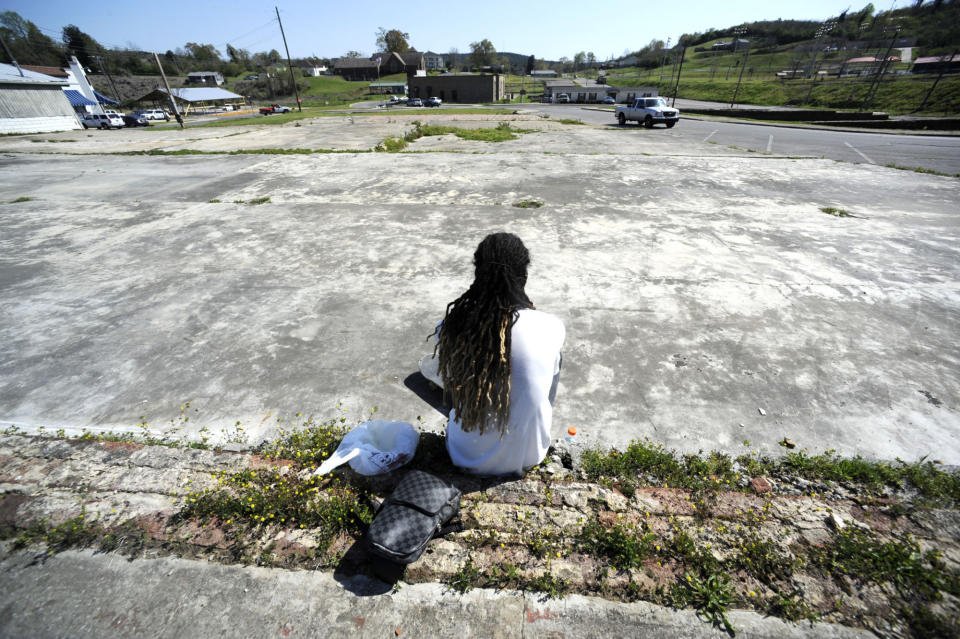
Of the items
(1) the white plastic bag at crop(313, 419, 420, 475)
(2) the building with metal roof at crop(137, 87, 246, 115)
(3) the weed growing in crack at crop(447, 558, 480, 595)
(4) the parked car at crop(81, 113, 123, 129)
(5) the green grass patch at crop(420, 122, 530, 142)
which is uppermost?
(2) the building with metal roof at crop(137, 87, 246, 115)

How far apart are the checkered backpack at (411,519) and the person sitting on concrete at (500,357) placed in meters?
0.37

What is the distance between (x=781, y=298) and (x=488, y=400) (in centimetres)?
470

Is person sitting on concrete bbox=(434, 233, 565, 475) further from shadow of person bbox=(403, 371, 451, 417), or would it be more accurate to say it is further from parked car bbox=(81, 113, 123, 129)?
parked car bbox=(81, 113, 123, 129)

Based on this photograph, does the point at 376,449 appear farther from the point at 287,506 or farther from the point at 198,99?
the point at 198,99

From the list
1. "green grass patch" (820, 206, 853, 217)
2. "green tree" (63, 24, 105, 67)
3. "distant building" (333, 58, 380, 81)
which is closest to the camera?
"green grass patch" (820, 206, 853, 217)

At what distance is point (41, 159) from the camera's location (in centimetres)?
1492

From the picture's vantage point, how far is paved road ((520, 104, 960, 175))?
1324cm

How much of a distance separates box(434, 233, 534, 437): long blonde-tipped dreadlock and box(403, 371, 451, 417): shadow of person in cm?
100

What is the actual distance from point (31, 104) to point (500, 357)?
4068 centimetres

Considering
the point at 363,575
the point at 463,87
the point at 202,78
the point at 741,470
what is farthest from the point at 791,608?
the point at 202,78

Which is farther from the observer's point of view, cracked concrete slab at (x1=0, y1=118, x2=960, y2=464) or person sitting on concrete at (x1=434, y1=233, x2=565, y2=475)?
cracked concrete slab at (x1=0, y1=118, x2=960, y2=464)

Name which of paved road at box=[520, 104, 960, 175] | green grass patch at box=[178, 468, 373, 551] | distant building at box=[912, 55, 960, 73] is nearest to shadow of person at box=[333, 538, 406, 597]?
green grass patch at box=[178, 468, 373, 551]

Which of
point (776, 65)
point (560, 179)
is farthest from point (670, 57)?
point (560, 179)

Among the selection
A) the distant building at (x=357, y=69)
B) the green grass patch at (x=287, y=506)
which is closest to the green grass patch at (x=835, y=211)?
the green grass patch at (x=287, y=506)
